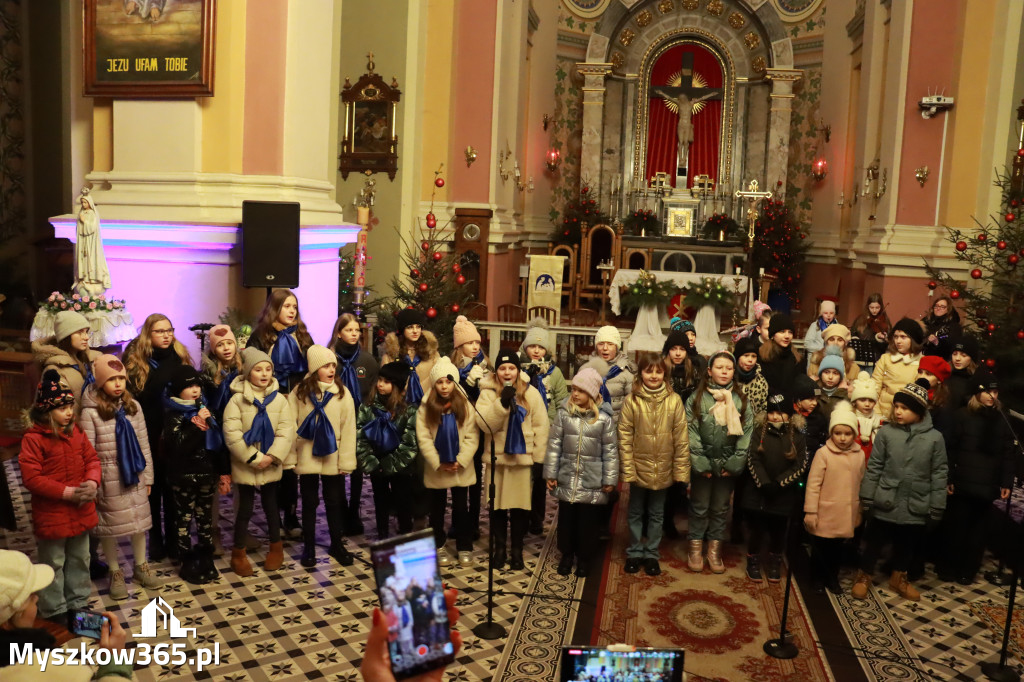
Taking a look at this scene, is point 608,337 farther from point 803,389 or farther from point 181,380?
point 181,380

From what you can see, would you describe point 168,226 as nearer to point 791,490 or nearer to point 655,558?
point 655,558

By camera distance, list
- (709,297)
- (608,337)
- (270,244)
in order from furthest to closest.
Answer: (709,297)
(270,244)
(608,337)

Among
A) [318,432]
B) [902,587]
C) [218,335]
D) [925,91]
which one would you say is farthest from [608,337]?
[925,91]

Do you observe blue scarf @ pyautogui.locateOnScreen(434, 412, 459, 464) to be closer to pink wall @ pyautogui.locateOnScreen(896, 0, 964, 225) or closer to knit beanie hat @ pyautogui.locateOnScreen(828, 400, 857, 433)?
knit beanie hat @ pyautogui.locateOnScreen(828, 400, 857, 433)

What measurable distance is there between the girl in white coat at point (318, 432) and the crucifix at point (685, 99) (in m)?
16.3

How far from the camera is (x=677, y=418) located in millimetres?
6355

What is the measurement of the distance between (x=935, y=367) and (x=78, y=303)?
278 inches

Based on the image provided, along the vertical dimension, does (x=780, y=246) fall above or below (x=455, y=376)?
above

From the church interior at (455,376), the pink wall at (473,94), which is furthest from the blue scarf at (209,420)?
the pink wall at (473,94)

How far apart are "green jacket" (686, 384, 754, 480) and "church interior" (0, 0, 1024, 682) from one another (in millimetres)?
29

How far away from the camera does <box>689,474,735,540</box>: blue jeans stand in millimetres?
6586

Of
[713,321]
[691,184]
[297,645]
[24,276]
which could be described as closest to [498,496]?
[297,645]

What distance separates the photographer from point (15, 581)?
3188 mm

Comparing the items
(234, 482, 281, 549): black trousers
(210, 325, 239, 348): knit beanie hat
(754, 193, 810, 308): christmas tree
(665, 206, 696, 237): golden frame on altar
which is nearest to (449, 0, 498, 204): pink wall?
(665, 206, 696, 237): golden frame on altar
